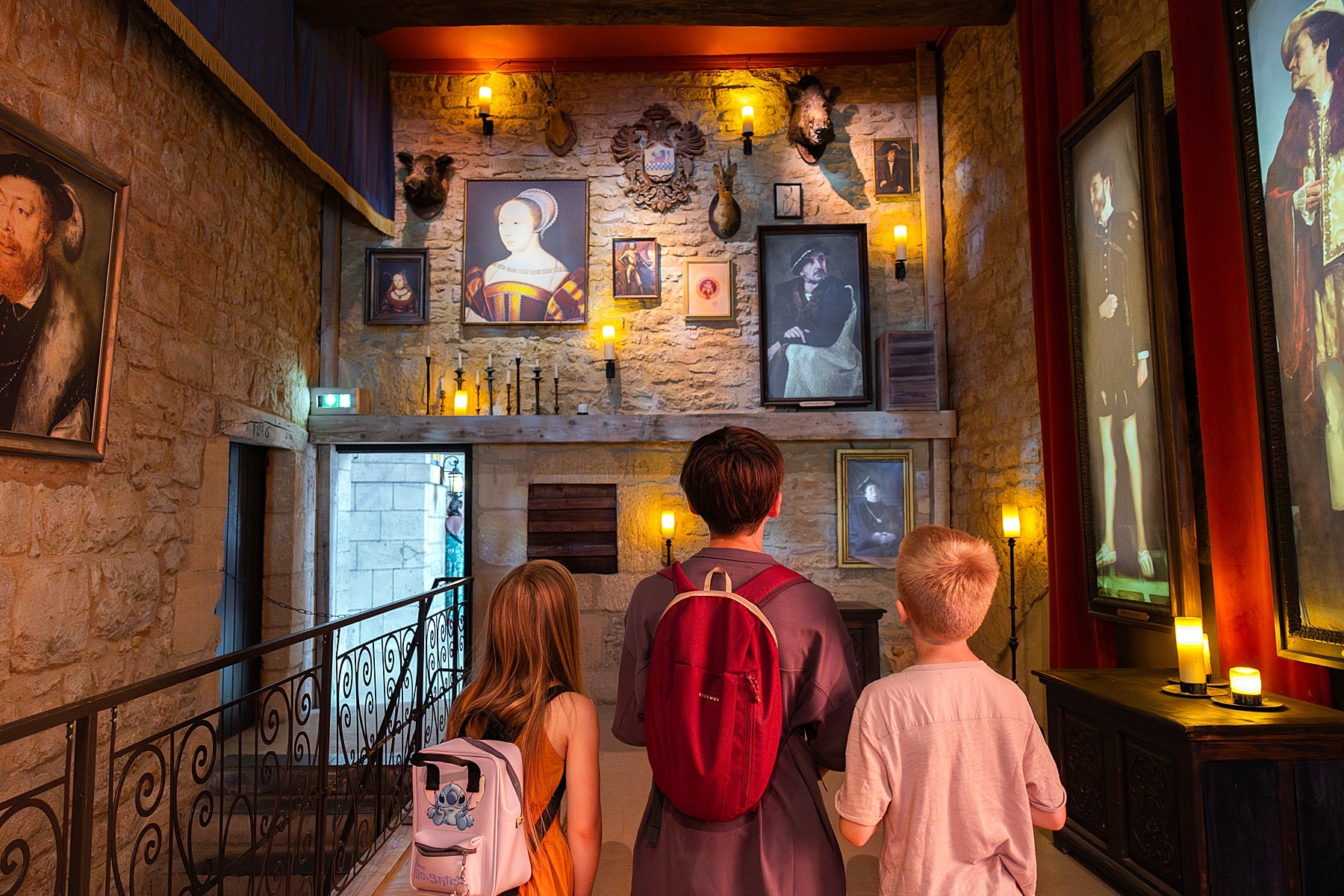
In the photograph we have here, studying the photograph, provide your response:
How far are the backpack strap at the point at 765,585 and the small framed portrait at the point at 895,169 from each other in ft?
18.5

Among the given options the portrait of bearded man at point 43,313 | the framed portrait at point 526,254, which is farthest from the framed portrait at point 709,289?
the portrait of bearded man at point 43,313

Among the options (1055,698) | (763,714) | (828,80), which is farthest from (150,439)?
(828,80)

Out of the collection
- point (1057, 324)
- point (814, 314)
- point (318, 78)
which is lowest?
point (1057, 324)

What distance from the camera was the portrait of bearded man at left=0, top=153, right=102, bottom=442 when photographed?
2873 millimetres

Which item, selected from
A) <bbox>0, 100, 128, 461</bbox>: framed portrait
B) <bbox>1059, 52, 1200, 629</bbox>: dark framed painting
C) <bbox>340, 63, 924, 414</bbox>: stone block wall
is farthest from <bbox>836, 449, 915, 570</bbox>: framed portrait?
<bbox>0, 100, 128, 461</bbox>: framed portrait

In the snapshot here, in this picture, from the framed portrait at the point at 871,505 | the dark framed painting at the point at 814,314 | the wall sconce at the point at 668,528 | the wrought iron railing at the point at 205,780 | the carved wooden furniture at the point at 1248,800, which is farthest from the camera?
the dark framed painting at the point at 814,314

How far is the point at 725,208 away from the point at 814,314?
1092mm

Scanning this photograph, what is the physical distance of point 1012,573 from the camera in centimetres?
463

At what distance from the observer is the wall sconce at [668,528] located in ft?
18.9

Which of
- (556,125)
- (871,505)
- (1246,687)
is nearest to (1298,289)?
(1246,687)

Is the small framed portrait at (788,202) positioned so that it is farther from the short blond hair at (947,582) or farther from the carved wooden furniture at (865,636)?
the short blond hair at (947,582)

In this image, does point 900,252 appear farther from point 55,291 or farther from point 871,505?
point 55,291

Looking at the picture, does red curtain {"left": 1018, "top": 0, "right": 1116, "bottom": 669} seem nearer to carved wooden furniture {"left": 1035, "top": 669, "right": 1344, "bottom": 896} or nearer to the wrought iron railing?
carved wooden furniture {"left": 1035, "top": 669, "right": 1344, "bottom": 896}

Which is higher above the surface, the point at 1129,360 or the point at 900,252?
the point at 900,252
